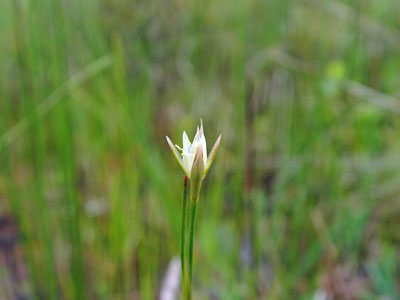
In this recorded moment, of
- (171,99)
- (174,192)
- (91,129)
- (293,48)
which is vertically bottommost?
(174,192)

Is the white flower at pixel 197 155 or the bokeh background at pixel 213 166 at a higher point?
the bokeh background at pixel 213 166

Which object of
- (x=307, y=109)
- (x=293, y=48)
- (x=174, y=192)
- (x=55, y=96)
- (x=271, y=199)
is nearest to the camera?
(x=55, y=96)

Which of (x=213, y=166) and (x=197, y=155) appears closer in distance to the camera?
(x=197, y=155)

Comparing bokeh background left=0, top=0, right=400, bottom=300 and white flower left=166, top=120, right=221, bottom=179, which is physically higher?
bokeh background left=0, top=0, right=400, bottom=300

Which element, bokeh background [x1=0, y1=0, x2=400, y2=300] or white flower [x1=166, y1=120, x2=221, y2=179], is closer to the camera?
white flower [x1=166, y1=120, x2=221, y2=179]

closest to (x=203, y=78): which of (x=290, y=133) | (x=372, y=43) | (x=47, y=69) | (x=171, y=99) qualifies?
(x=171, y=99)

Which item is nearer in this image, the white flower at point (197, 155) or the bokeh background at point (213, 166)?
the white flower at point (197, 155)

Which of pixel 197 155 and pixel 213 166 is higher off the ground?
pixel 213 166

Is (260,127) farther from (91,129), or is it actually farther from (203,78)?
(91,129)
